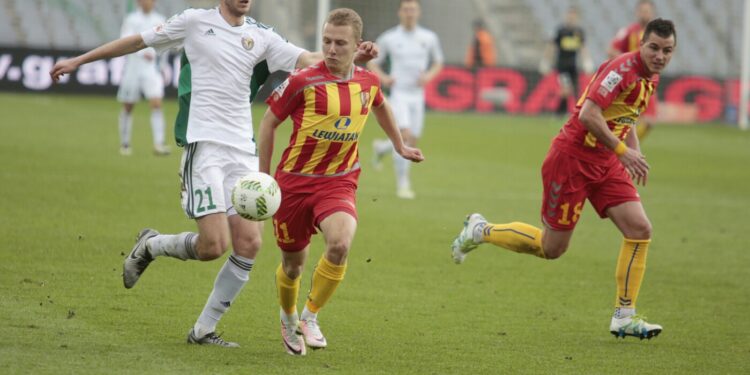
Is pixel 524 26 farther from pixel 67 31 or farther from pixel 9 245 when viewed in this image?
pixel 9 245

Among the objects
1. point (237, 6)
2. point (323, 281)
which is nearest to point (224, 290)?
point (323, 281)

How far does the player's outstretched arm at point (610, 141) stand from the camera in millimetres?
7227

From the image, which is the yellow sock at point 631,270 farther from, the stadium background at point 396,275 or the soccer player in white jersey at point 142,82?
the soccer player in white jersey at point 142,82

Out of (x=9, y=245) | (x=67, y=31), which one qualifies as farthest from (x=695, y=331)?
(x=67, y=31)

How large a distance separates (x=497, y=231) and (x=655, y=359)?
1997 mm

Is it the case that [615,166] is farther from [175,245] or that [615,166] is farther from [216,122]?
[175,245]

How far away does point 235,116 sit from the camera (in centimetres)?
686

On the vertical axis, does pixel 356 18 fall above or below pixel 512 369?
above

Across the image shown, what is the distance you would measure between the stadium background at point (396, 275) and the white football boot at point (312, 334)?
10 cm

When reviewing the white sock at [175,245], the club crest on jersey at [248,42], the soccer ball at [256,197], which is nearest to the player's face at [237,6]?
the club crest on jersey at [248,42]

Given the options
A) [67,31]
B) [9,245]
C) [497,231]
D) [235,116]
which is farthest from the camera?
[67,31]

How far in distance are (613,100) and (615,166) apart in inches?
20.5

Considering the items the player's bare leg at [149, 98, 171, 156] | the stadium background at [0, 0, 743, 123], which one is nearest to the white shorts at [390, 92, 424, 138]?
the player's bare leg at [149, 98, 171, 156]

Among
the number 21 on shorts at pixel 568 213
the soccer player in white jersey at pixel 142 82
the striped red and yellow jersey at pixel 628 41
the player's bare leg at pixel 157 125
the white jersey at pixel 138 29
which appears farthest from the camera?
the white jersey at pixel 138 29
